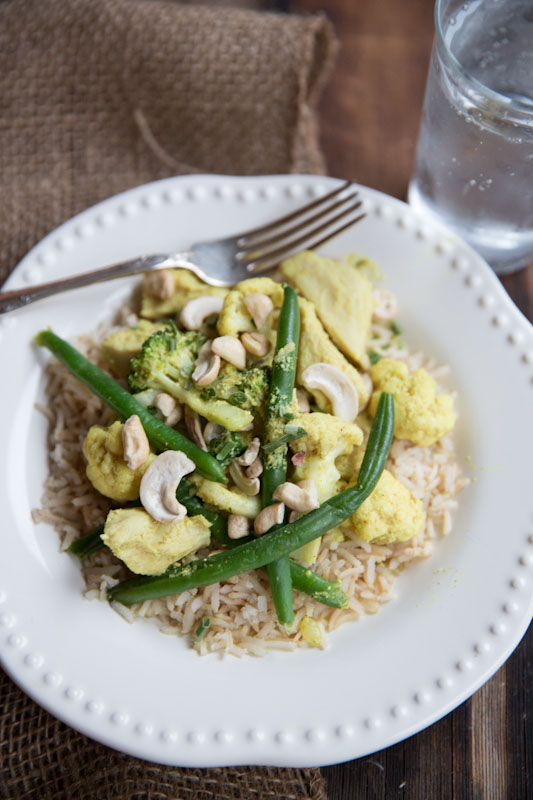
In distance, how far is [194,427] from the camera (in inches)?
109

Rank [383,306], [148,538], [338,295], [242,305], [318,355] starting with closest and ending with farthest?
[148,538]
[318,355]
[242,305]
[338,295]
[383,306]

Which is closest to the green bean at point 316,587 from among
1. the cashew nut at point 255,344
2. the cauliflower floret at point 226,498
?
the cauliflower floret at point 226,498

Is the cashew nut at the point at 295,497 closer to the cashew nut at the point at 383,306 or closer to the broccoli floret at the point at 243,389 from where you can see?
the broccoli floret at the point at 243,389

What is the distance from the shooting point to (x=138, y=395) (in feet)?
9.34

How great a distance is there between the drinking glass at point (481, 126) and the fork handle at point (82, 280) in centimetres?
131

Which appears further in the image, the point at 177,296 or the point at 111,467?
the point at 177,296

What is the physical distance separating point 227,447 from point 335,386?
0.50m

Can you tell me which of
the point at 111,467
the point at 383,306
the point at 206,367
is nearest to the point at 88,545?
the point at 111,467

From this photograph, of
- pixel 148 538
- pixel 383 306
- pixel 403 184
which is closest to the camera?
pixel 148 538

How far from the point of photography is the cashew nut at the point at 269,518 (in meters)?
2.61

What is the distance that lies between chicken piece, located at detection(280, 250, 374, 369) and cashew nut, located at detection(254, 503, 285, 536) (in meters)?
0.79

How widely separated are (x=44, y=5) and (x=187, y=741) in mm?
3673

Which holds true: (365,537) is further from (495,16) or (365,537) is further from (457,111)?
(495,16)

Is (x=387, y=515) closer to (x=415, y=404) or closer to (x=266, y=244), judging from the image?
(x=415, y=404)
